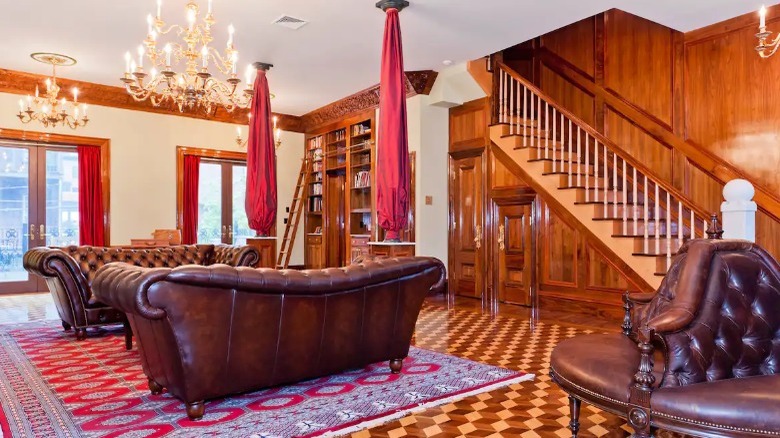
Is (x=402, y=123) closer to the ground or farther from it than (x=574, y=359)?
farther from it

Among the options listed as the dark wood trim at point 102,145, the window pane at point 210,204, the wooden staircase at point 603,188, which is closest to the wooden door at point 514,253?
the wooden staircase at point 603,188

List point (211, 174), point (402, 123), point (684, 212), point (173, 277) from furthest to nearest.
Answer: point (211, 174) → point (684, 212) → point (402, 123) → point (173, 277)

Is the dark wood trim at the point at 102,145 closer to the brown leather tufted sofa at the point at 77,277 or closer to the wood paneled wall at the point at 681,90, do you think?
the brown leather tufted sofa at the point at 77,277

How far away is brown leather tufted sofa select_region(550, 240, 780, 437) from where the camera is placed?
181 cm

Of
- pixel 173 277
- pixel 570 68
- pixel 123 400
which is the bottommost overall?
pixel 123 400

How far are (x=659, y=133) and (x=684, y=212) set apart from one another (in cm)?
126

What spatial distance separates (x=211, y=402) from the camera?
3031mm

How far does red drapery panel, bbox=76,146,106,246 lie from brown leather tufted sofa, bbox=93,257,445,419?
630cm

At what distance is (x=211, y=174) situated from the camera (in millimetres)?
10133

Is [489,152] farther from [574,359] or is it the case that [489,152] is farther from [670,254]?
[574,359]

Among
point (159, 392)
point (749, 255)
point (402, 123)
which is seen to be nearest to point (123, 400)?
point (159, 392)

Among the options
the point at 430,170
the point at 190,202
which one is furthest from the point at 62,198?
the point at 430,170

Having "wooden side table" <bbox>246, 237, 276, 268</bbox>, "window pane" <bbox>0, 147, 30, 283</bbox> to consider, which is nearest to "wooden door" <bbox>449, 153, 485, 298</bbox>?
"wooden side table" <bbox>246, 237, 276, 268</bbox>

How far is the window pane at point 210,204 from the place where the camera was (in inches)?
393
